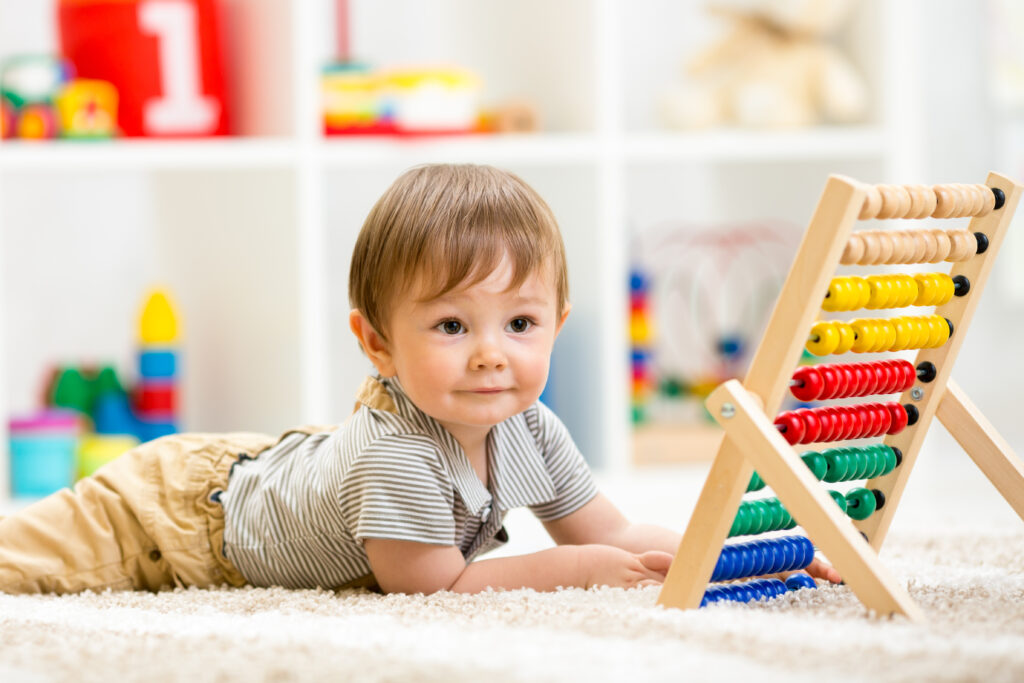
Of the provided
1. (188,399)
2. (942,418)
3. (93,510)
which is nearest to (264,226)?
(188,399)

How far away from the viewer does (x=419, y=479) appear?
101 centimetres

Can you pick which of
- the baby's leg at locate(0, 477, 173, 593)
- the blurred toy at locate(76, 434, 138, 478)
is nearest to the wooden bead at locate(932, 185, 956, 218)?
the baby's leg at locate(0, 477, 173, 593)

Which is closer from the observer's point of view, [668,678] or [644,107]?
[668,678]

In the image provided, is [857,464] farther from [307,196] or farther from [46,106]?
[46,106]

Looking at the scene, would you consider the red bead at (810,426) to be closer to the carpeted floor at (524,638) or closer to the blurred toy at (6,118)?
the carpeted floor at (524,638)

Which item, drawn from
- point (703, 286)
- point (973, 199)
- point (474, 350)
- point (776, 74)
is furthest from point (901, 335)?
point (703, 286)

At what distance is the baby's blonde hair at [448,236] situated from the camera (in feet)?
3.23

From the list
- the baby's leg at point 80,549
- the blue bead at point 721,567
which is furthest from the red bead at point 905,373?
the baby's leg at point 80,549

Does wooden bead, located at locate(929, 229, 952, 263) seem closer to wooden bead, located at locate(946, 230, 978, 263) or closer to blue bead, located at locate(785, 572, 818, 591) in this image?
wooden bead, located at locate(946, 230, 978, 263)

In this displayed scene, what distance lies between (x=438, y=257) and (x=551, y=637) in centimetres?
32

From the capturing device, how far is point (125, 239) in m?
2.32

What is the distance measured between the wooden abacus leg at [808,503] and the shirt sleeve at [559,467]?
0.30m

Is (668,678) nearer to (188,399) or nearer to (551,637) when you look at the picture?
(551,637)

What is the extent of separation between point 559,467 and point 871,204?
1.35 feet
